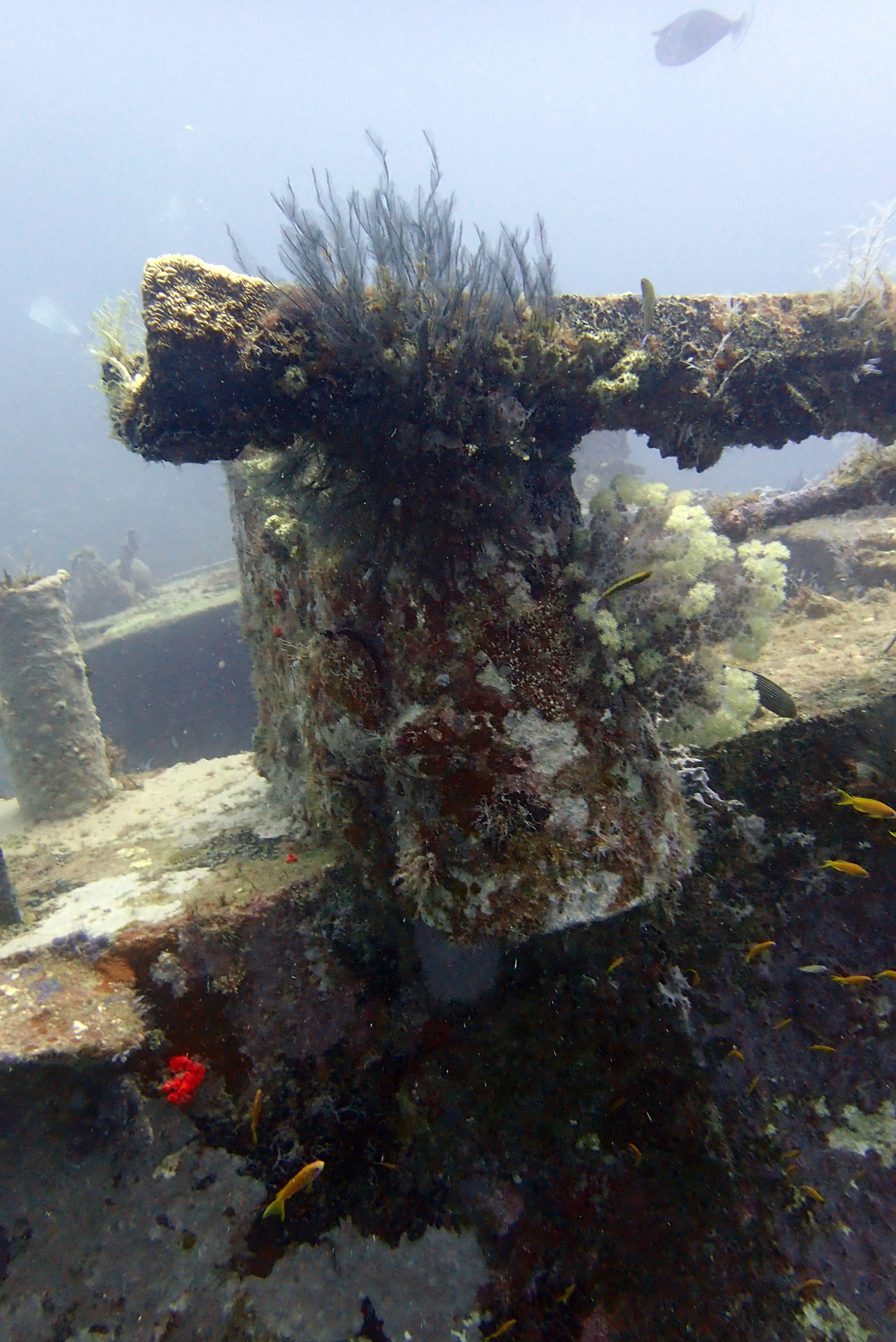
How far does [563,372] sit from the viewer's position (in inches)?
117

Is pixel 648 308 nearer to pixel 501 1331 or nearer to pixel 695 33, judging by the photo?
pixel 501 1331

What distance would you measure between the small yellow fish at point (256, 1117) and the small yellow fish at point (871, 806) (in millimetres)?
3605

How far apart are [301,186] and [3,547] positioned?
137m

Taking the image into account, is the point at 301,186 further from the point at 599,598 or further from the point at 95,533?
the point at 599,598

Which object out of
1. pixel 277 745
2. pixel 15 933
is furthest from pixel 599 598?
pixel 15 933

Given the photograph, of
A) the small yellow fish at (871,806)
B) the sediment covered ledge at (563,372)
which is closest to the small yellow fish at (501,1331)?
the small yellow fish at (871,806)

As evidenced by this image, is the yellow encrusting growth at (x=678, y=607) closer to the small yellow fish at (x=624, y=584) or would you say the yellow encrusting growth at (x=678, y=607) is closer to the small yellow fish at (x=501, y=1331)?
the small yellow fish at (x=624, y=584)

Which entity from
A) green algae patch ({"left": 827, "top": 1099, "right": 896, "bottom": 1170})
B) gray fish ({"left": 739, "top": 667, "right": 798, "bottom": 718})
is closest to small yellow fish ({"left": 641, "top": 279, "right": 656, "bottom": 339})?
gray fish ({"left": 739, "top": 667, "right": 798, "bottom": 718})

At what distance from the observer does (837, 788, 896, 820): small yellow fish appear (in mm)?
3215

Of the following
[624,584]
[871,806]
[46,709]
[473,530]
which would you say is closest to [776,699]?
[871,806]

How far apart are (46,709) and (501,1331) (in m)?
7.10

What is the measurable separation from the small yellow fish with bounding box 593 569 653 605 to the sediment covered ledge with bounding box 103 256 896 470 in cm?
82

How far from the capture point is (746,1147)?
3217 mm

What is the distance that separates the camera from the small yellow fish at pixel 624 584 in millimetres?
2564
